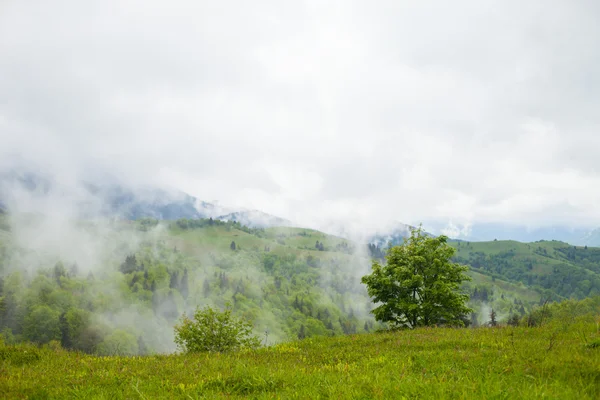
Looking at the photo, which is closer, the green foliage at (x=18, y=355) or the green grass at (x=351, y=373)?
the green grass at (x=351, y=373)

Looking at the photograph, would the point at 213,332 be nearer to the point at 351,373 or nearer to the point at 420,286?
the point at 420,286

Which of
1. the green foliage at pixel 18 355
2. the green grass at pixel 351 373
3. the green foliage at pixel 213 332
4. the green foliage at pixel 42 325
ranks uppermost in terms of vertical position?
the green grass at pixel 351 373

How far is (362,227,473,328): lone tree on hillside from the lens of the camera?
105 ft

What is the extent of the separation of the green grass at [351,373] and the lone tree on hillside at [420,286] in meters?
19.8

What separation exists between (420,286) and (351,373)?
27.3 meters

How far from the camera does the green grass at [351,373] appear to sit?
6441mm

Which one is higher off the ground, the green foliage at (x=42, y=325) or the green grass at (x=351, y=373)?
the green grass at (x=351, y=373)

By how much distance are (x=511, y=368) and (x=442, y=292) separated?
83.9ft

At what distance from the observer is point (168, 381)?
8359mm

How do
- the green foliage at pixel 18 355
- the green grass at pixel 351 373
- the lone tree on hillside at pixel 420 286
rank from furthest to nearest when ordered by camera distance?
the lone tree on hillside at pixel 420 286 < the green foliage at pixel 18 355 < the green grass at pixel 351 373

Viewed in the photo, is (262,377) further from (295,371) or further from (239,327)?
(239,327)

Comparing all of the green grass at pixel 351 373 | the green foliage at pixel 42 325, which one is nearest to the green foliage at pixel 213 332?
the green grass at pixel 351 373

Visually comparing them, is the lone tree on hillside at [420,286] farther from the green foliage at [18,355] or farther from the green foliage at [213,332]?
the green foliage at [18,355]

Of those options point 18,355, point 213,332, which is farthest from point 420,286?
point 18,355
